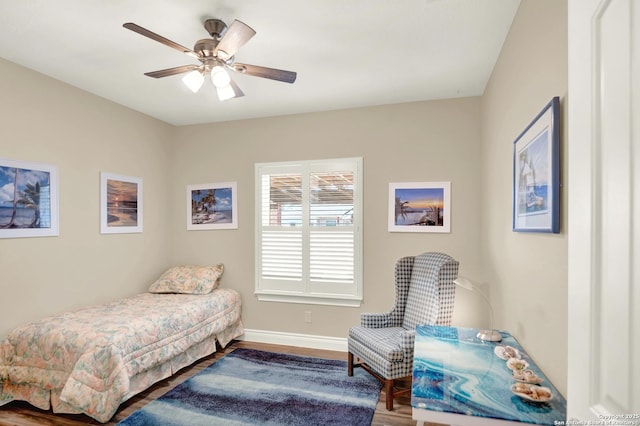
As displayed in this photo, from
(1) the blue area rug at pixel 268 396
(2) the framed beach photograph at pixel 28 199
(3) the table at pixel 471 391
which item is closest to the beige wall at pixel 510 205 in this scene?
(3) the table at pixel 471 391

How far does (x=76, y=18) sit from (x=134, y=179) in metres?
1.98

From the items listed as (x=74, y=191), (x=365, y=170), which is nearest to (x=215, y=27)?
(x=365, y=170)

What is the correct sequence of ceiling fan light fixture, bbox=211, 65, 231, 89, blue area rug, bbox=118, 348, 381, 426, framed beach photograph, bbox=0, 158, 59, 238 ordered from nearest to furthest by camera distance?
ceiling fan light fixture, bbox=211, 65, 231, 89 → blue area rug, bbox=118, 348, 381, 426 → framed beach photograph, bbox=0, 158, 59, 238

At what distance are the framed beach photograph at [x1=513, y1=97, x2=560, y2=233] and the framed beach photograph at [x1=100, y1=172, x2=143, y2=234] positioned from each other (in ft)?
11.9

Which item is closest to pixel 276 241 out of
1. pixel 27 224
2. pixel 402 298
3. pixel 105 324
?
pixel 402 298

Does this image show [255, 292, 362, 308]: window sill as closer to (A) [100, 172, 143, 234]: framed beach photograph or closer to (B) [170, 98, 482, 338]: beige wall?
Result: (B) [170, 98, 482, 338]: beige wall

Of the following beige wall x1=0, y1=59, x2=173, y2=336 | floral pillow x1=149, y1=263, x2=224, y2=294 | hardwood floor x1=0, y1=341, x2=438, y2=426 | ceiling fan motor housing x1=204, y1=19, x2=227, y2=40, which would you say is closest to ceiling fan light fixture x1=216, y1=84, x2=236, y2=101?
ceiling fan motor housing x1=204, y1=19, x2=227, y2=40

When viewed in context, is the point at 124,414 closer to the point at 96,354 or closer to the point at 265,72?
the point at 96,354

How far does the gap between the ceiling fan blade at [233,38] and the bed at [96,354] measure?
212 cm

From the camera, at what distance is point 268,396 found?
2.73m

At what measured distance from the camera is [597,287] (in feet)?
2.50

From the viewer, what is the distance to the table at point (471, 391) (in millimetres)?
1240

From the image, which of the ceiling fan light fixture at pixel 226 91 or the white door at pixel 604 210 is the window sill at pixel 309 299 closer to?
the ceiling fan light fixture at pixel 226 91

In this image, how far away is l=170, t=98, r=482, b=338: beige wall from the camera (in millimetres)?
3371
